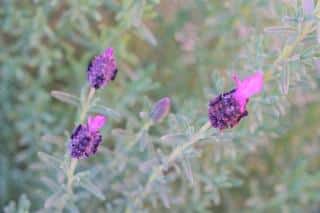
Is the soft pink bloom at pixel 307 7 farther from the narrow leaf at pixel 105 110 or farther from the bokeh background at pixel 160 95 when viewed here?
the narrow leaf at pixel 105 110

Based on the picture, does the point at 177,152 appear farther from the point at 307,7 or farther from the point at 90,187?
the point at 307,7

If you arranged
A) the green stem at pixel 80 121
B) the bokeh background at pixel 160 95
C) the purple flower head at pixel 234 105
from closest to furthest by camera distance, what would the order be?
the purple flower head at pixel 234 105, the green stem at pixel 80 121, the bokeh background at pixel 160 95

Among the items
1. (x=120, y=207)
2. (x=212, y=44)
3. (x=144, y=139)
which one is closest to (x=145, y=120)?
(x=144, y=139)

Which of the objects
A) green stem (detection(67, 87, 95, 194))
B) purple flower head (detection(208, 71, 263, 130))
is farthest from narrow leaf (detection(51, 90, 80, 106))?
purple flower head (detection(208, 71, 263, 130))

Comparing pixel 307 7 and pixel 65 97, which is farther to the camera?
pixel 65 97

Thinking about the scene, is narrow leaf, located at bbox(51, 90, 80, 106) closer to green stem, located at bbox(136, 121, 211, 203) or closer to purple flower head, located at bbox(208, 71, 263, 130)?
green stem, located at bbox(136, 121, 211, 203)

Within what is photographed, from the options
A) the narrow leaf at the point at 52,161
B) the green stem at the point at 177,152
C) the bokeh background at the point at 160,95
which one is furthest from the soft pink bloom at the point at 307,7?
the narrow leaf at the point at 52,161

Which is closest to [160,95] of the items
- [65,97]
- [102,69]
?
[65,97]
